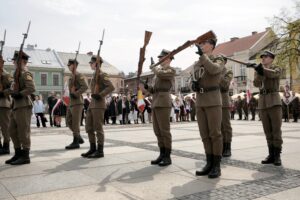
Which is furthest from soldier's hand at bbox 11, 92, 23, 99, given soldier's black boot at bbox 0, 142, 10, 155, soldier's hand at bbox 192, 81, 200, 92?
soldier's hand at bbox 192, 81, 200, 92

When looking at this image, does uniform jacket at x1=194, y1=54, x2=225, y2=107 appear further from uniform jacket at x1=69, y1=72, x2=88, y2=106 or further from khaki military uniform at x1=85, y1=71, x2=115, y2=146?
uniform jacket at x1=69, y1=72, x2=88, y2=106

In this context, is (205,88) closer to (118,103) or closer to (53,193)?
(53,193)

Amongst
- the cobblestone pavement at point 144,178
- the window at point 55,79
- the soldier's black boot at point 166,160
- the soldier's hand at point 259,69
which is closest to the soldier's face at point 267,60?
the soldier's hand at point 259,69

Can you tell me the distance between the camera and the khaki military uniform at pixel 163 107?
6898 mm

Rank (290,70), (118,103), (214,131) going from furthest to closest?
(290,70)
(118,103)
(214,131)

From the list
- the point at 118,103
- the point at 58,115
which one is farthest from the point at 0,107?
the point at 118,103

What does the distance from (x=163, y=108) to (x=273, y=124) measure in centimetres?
199

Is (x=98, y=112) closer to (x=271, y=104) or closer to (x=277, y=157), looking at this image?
(x=271, y=104)

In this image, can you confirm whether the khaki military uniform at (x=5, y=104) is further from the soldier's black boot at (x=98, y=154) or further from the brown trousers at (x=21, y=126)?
the soldier's black boot at (x=98, y=154)

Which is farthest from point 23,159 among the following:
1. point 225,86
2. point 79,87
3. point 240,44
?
point 240,44

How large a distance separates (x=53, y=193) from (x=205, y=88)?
270cm

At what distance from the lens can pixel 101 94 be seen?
793 cm

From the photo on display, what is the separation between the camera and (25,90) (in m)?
7.11

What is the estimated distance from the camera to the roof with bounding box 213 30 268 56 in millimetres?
56156
